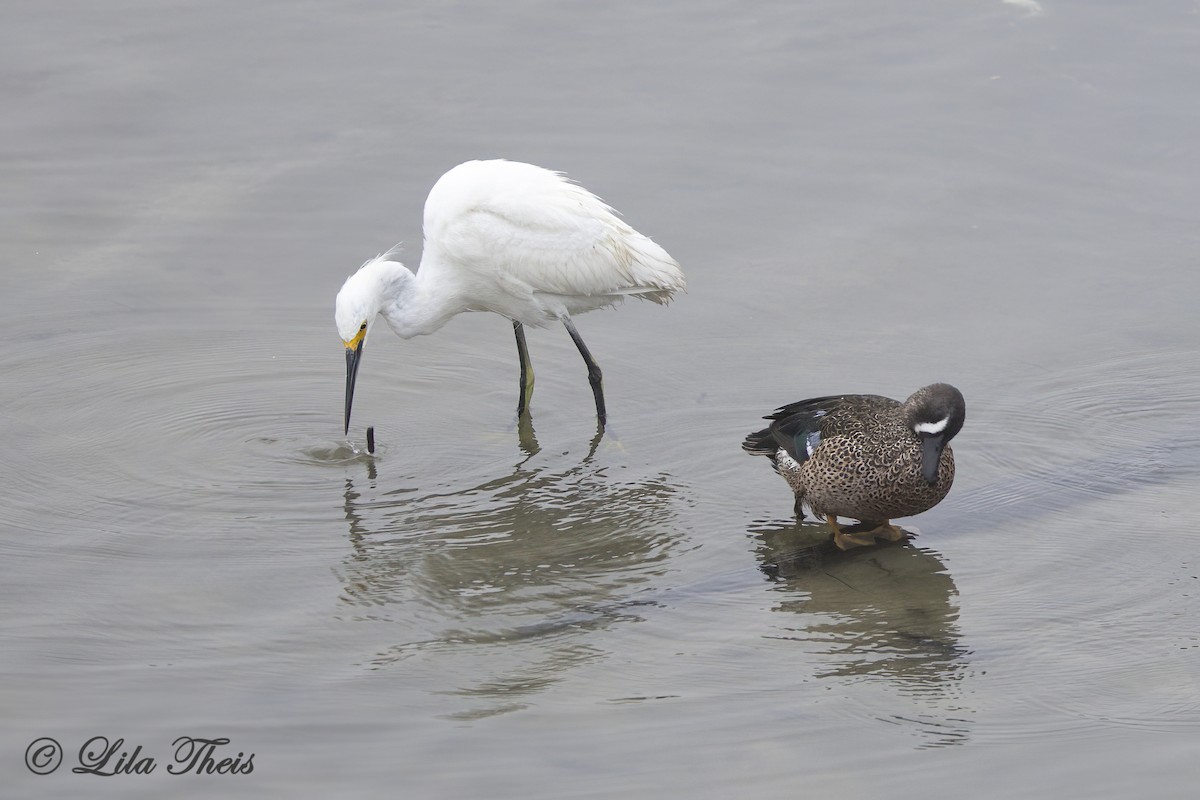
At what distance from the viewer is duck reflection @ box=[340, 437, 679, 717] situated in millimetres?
5930

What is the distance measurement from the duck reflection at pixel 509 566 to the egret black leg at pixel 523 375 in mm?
649

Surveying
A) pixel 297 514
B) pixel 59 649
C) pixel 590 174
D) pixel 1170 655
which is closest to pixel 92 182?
pixel 590 174

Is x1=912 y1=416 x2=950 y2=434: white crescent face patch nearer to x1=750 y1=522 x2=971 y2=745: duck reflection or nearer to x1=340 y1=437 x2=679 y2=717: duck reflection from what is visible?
x1=750 y1=522 x2=971 y2=745: duck reflection

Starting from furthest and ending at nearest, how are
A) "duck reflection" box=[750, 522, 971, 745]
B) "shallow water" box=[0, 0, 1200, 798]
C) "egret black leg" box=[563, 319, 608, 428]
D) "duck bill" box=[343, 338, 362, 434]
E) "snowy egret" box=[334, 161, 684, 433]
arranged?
1. "snowy egret" box=[334, 161, 684, 433]
2. "egret black leg" box=[563, 319, 608, 428]
3. "duck bill" box=[343, 338, 362, 434]
4. "duck reflection" box=[750, 522, 971, 745]
5. "shallow water" box=[0, 0, 1200, 798]

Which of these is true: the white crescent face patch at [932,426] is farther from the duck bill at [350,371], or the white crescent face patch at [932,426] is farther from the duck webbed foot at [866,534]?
the duck bill at [350,371]

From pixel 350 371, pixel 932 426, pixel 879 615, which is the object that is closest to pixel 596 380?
pixel 350 371

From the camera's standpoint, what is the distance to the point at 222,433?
817cm

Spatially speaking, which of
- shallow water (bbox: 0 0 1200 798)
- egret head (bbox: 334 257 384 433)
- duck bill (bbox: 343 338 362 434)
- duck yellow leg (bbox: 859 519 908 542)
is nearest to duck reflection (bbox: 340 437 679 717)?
shallow water (bbox: 0 0 1200 798)

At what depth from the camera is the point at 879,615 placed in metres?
6.39

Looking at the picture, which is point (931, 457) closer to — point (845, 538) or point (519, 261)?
point (845, 538)

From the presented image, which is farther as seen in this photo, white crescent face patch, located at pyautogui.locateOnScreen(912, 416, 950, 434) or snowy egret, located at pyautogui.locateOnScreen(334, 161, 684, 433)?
snowy egret, located at pyautogui.locateOnScreen(334, 161, 684, 433)

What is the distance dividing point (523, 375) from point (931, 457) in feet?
10.1

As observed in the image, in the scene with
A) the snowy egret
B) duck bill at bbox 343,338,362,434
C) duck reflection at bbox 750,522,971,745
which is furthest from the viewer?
the snowy egret

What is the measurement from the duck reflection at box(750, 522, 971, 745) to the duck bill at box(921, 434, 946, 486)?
0.46 metres
